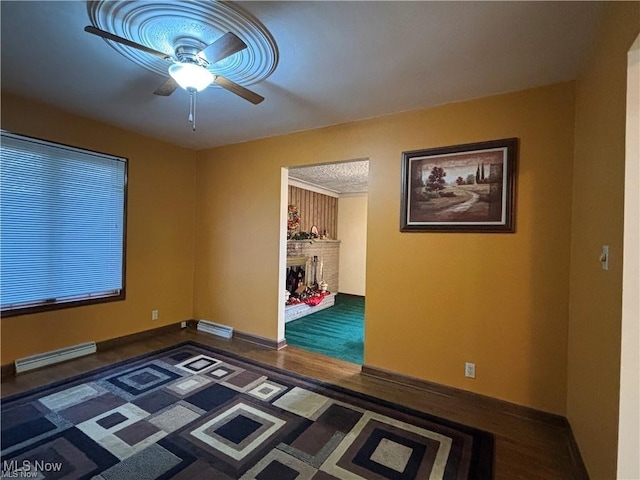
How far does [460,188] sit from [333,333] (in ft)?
8.82

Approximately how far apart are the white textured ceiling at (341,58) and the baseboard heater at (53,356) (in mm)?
2444

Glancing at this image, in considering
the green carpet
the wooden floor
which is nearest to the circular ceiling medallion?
the wooden floor

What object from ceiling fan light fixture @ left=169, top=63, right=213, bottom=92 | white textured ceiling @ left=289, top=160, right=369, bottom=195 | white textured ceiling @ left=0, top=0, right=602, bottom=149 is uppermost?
white textured ceiling @ left=0, top=0, right=602, bottom=149

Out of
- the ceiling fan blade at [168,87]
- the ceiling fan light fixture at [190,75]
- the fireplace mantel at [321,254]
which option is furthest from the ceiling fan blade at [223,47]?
the fireplace mantel at [321,254]

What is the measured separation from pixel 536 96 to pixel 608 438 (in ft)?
7.39

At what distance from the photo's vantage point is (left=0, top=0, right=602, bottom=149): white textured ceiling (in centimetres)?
157

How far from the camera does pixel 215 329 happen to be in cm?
400

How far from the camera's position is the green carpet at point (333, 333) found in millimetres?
3564

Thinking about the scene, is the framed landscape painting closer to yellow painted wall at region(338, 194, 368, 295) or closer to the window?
the window

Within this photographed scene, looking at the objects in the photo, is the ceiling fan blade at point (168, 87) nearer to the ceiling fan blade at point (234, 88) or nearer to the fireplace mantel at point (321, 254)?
the ceiling fan blade at point (234, 88)

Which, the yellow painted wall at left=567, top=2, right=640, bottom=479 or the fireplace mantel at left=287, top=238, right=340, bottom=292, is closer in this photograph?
the yellow painted wall at left=567, top=2, right=640, bottom=479

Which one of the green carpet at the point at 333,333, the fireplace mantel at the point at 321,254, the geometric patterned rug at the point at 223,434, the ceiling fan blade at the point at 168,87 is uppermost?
the ceiling fan blade at the point at 168,87

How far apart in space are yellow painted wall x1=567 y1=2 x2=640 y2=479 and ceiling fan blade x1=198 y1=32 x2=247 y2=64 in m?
1.79

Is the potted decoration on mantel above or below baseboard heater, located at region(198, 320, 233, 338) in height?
above
